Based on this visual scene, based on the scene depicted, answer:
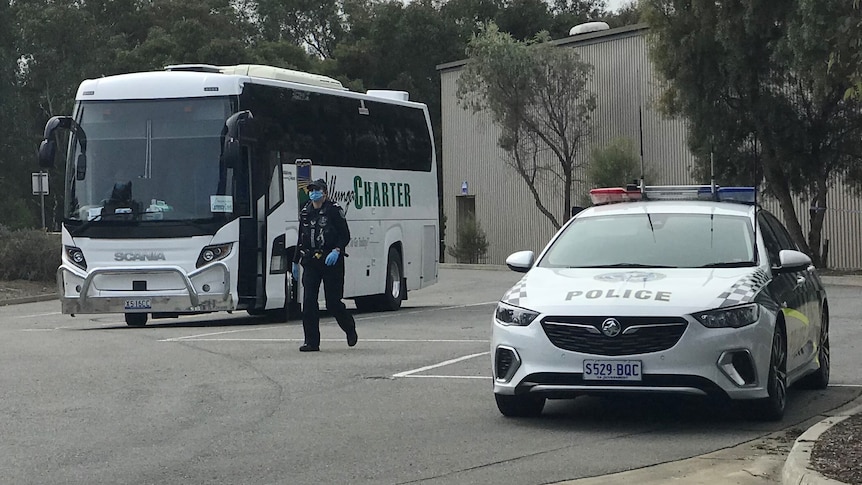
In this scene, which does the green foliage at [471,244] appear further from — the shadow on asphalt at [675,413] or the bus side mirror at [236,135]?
the shadow on asphalt at [675,413]

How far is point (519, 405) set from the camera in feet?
33.4

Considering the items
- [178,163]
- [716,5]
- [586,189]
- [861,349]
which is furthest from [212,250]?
[586,189]

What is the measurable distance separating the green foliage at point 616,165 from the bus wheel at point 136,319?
2484 cm

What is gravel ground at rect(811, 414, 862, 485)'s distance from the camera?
24.2 feet

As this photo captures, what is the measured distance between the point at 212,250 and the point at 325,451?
424 inches

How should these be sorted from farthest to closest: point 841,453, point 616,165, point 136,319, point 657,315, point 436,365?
1. point 616,165
2. point 136,319
3. point 436,365
4. point 657,315
5. point 841,453

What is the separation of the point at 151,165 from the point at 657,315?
11.6 meters

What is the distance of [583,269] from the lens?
410 inches

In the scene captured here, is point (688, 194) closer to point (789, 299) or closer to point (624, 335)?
point (789, 299)

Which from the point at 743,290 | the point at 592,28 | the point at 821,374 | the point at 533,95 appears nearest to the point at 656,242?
the point at 743,290

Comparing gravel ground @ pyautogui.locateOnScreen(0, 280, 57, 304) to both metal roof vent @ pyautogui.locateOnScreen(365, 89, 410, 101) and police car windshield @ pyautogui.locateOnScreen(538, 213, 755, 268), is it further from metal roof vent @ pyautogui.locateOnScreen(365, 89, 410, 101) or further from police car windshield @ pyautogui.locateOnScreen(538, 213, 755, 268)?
police car windshield @ pyautogui.locateOnScreen(538, 213, 755, 268)

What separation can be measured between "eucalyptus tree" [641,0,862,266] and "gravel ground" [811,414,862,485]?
2458 centimetres

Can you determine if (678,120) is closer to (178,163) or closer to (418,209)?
(418,209)

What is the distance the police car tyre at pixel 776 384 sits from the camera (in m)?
9.70
